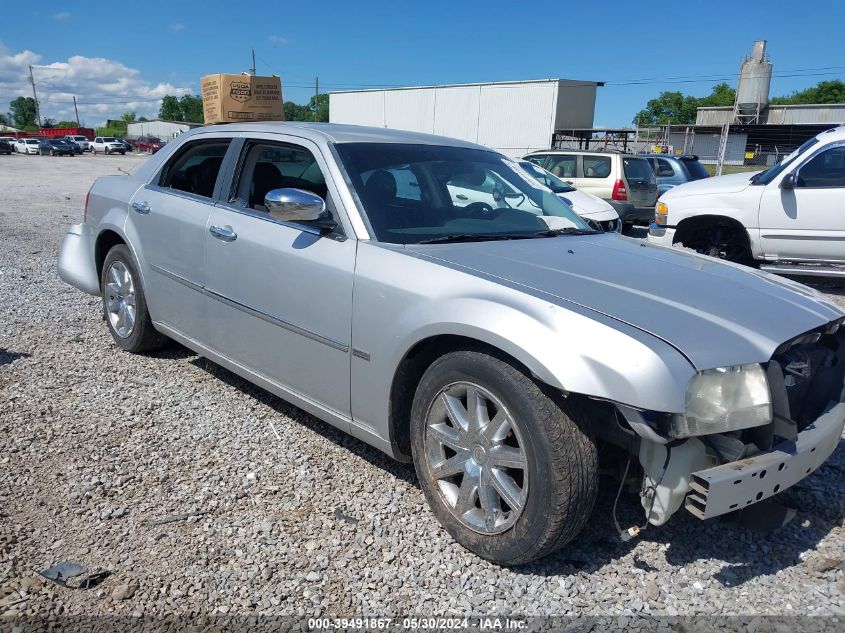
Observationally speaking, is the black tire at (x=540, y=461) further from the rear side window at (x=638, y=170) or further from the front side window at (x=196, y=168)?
the rear side window at (x=638, y=170)

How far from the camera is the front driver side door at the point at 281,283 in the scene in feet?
10.3

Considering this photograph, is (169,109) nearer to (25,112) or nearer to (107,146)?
(25,112)

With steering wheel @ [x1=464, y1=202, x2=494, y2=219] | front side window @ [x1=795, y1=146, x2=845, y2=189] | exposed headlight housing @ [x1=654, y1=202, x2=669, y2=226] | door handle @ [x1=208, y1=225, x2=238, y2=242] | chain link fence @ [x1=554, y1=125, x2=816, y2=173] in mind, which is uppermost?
chain link fence @ [x1=554, y1=125, x2=816, y2=173]

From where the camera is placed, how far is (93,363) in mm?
4828

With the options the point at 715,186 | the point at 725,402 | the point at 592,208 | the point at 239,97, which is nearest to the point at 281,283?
the point at 725,402

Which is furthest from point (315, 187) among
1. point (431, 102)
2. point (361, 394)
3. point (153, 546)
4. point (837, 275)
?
point (431, 102)

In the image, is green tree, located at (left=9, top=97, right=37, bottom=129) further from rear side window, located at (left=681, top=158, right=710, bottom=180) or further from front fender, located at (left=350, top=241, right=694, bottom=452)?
front fender, located at (left=350, top=241, right=694, bottom=452)

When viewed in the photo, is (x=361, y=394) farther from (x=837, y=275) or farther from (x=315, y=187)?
(x=837, y=275)

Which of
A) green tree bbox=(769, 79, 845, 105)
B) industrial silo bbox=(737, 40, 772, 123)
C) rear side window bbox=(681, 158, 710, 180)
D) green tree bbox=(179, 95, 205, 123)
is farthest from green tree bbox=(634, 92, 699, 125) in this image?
rear side window bbox=(681, 158, 710, 180)

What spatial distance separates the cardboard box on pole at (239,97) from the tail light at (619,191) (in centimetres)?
795

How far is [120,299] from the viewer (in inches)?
196

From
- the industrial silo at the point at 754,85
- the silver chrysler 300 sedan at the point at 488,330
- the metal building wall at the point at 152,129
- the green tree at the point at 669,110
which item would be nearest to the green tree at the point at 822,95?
the green tree at the point at 669,110

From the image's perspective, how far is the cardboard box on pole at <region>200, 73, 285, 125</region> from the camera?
24.0ft

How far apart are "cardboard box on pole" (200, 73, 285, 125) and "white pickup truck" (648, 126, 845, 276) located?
511 cm
